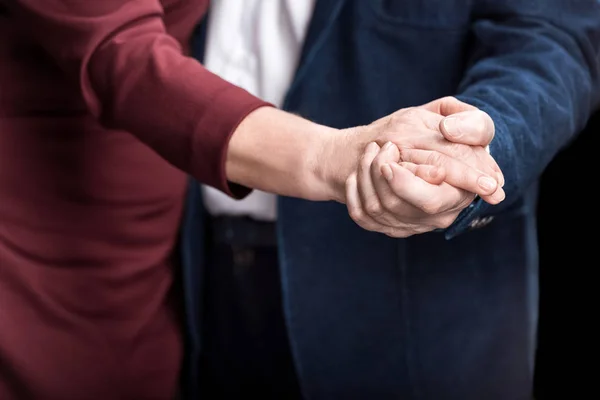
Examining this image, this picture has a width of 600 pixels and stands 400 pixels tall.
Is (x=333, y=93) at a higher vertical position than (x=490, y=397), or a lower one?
higher

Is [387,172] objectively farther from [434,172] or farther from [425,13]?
[425,13]

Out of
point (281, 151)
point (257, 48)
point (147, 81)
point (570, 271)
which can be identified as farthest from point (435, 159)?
point (570, 271)

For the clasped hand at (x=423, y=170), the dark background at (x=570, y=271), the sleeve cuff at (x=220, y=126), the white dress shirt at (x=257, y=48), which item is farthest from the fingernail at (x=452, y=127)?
the dark background at (x=570, y=271)

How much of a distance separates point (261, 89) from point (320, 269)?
0.21 meters

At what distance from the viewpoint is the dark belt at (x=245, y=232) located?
0.83 meters

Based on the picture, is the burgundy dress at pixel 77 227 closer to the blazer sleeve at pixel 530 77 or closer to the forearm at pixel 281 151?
the forearm at pixel 281 151

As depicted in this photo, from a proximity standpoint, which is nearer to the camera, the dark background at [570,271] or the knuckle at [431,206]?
the knuckle at [431,206]

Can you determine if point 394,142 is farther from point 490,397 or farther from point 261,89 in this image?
point 490,397

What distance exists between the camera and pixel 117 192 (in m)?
0.74

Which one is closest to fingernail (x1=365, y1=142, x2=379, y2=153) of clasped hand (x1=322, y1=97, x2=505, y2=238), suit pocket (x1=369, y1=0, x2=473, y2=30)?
clasped hand (x1=322, y1=97, x2=505, y2=238)

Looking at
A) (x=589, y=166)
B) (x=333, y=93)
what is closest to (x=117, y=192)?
(x=333, y=93)

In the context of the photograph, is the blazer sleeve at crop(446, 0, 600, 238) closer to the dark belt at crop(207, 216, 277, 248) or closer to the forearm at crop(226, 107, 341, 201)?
the forearm at crop(226, 107, 341, 201)

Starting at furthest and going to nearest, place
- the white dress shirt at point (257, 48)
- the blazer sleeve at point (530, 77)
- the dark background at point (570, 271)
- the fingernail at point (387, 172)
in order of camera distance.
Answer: the dark background at point (570, 271), the white dress shirt at point (257, 48), the blazer sleeve at point (530, 77), the fingernail at point (387, 172)

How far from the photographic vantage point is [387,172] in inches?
19.2
